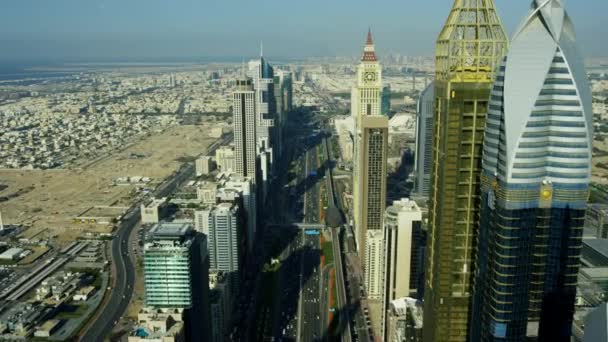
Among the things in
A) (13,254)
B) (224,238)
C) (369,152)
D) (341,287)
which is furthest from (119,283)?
(369,152)

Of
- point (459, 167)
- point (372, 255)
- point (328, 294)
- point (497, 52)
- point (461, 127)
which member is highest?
point (497, 52)

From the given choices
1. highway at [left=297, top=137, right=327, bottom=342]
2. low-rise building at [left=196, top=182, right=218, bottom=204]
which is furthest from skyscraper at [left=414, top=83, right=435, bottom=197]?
low-rise building at [left=196, top=182, right=218, bottom=204]

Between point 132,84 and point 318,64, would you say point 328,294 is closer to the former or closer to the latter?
point 132,84

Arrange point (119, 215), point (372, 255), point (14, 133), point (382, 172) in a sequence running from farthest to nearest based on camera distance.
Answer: point (14, 133), point (119, 215), point (382, 172), point (372, 255)

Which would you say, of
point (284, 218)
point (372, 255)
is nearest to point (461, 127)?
point (372, 255)

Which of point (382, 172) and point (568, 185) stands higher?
point (568, 185)


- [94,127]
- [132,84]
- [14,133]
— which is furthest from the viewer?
[132,84]

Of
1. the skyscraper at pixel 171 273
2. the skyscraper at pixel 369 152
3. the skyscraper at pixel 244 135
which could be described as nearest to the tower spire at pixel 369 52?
the skyscraper at pixel 369 152

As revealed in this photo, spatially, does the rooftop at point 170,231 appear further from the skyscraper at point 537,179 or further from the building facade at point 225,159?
the building facade at point 225,159

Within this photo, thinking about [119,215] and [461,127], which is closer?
[461,127]

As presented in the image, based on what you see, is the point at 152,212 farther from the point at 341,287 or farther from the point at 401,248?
the point at 401,248
